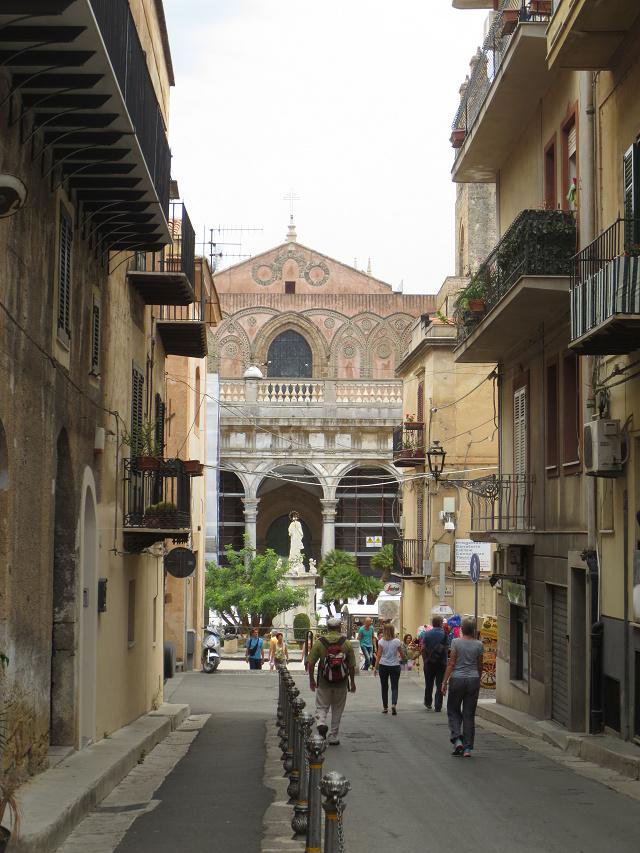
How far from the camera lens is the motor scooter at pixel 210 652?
34.4 m

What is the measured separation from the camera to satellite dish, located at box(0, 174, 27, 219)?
866 centimetres

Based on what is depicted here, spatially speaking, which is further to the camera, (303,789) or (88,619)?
(88,619)

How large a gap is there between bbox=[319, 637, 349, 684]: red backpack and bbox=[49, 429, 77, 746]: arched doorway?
299 cm

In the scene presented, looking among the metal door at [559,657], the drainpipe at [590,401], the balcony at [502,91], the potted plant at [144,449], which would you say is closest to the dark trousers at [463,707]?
the drainpipe at [590,401]

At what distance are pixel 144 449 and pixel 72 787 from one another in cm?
725

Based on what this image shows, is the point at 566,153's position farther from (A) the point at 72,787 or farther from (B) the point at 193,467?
(A) the point at 72,787

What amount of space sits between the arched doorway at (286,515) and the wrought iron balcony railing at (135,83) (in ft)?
173

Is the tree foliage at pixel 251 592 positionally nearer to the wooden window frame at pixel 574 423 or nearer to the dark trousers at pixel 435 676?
the dark trousers at pixel 435 676

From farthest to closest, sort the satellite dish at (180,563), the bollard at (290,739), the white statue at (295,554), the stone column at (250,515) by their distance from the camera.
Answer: the stone column at (250,515) → the white statue at (295,554) → the satellite dish at (180,563) → the bollard at (290,739)

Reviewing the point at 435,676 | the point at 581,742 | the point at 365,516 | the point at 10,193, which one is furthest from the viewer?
the point at 365,516

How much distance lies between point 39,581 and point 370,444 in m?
48.8

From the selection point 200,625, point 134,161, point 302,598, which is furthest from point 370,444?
point 134,161

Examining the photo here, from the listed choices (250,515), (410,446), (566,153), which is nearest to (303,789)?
(566,153)

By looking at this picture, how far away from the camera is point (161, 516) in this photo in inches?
687
